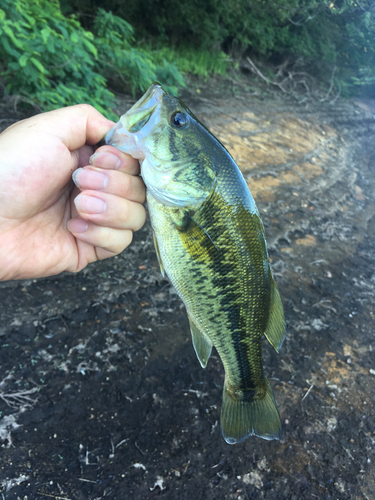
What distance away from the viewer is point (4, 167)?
1.90m

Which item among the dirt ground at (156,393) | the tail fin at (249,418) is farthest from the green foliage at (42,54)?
the tail fin at (249,418)

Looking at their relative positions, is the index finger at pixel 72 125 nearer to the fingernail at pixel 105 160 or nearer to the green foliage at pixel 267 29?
the fingernail at pixel 105 160

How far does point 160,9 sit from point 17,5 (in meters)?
7.10

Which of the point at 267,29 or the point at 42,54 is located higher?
the point at 267,29

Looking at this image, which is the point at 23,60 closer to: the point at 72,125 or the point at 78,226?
the point at 72,125

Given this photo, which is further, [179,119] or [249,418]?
[249,418]

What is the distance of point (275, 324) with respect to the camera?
2016 millimetres

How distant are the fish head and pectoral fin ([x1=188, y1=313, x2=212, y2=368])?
2.56 ft

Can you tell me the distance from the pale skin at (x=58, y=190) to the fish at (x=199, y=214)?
204 mm

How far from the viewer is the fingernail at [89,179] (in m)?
1.88

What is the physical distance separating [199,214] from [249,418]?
133 centimetres

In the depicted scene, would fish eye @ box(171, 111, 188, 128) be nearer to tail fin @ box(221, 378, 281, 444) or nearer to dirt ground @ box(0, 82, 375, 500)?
tail fin @ box(221, 378, 281, 444)

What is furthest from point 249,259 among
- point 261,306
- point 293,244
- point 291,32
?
point 291,32

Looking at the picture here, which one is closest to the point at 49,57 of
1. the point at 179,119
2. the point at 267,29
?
the point at 179,119
